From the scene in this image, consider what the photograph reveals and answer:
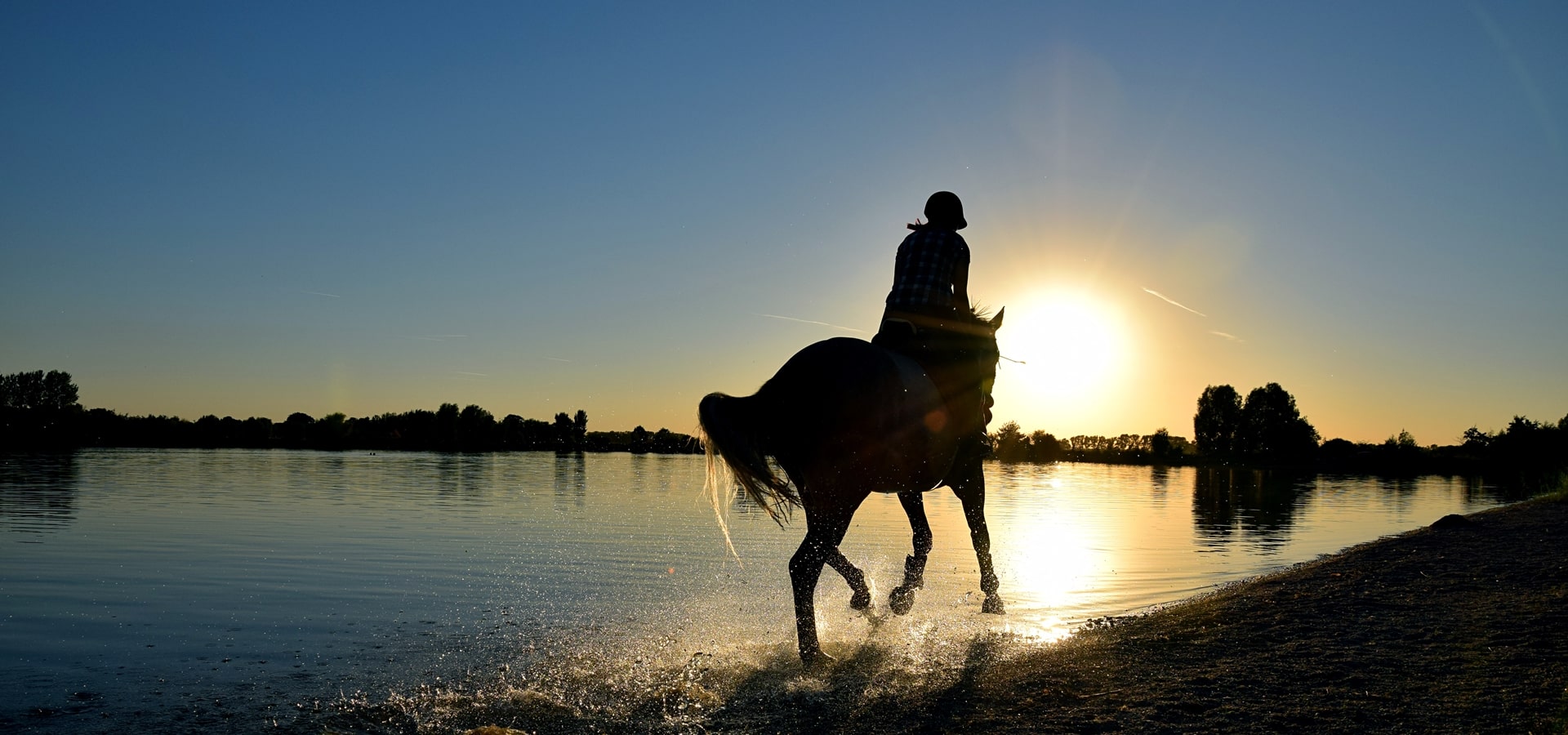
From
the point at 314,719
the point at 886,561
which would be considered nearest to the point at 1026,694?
the point at 314,719

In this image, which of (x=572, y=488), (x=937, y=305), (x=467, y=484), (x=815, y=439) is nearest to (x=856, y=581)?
(x=815, y=439)

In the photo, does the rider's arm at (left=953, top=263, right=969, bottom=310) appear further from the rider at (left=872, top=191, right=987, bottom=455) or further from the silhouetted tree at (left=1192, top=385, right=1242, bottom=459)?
the silhouetted tree at (left=1192, top=385, right=1242, bottom=459)

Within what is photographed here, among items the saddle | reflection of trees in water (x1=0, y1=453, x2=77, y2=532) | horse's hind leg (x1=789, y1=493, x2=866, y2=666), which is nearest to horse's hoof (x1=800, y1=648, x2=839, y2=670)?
horse's hind leg (x1=789, y1=493, x2=866, y2=666)

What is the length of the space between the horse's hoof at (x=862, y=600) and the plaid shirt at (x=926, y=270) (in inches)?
97.1

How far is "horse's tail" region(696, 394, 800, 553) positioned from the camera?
256 inches

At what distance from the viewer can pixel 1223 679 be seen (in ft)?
16.3

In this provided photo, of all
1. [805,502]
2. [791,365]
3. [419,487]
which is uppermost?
[791,365]

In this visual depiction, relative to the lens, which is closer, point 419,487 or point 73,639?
point 73,639

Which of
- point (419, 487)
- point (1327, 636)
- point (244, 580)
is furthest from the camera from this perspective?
point (419, 487)

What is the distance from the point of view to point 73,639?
7195 millimetres

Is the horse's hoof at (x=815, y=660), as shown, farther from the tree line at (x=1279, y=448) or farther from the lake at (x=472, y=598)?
the tree line at (x=1279, y=448)

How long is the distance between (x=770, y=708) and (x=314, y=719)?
101 inches

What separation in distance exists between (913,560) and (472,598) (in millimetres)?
4788

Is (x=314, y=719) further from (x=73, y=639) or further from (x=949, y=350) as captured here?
(x=949, y=350)
